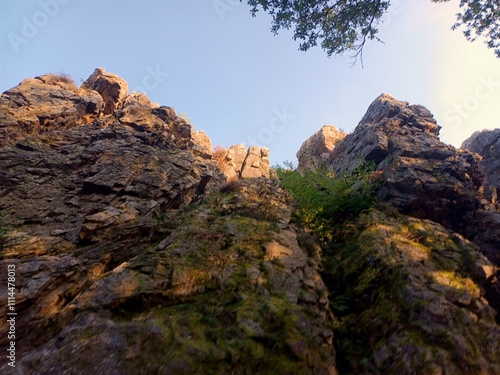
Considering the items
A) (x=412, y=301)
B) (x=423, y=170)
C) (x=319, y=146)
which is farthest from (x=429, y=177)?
(x=319, y=146)

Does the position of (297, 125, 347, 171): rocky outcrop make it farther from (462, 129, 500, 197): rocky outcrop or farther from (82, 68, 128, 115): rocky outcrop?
(82, 68, 128, 115): rocky outcrop

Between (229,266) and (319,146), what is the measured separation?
30982 mm

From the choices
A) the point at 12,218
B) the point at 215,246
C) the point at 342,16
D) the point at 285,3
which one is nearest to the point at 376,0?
the point at 342,16

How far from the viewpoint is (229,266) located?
343 inches

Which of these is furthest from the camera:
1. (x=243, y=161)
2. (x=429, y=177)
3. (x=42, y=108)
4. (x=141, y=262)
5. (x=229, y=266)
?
(x=243, y=161)

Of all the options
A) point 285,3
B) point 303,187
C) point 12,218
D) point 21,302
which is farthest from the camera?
point 303,187

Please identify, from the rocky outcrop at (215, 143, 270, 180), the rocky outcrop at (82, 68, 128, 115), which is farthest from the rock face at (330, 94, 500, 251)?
the rocky outcrop at (82, 68, 128, 115)

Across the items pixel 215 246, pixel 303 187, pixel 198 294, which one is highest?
pixel 303 187

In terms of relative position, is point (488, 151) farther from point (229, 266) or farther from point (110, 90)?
point (110, 90)

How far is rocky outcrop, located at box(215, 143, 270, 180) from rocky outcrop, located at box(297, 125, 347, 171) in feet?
22.0

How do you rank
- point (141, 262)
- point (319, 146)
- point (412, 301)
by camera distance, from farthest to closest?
1. point (319, 146)
2. point (141, 262)
3. point (412, 301)

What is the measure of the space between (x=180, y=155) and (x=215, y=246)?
12.5 metres

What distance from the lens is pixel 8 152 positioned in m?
14.4

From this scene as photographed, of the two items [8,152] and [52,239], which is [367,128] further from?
[8,152]
